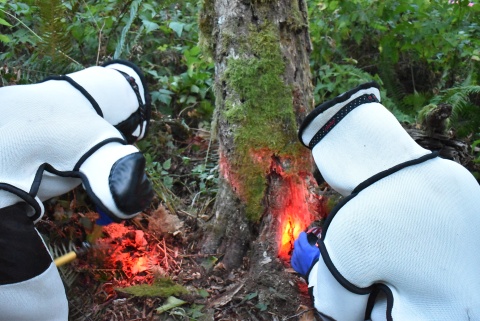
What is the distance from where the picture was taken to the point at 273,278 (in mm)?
2809

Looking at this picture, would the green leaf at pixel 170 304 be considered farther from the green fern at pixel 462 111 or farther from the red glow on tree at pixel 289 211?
the green fern at pixel 462 111

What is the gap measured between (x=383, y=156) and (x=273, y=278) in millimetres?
1023

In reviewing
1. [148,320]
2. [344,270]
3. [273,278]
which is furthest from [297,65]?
[148,320]

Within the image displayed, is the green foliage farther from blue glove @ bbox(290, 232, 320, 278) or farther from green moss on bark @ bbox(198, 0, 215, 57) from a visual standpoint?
blue glove @ bbox(290, 232, 320, 278)

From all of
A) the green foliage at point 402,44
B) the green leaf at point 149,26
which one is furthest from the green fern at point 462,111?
the green leaf at point 149,26

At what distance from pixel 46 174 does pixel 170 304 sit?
3.15 ft

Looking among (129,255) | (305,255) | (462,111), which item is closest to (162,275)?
(129,255)

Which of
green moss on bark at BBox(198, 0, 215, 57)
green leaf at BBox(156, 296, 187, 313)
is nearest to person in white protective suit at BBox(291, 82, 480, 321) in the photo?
green leaf at BBox(156, 296, 187, 313)

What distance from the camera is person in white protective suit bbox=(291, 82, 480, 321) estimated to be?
197 centimetres

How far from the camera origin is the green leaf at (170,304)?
277 cm

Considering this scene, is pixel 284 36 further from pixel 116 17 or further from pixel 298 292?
pixel 116 17

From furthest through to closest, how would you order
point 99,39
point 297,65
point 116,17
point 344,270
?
1. point 116,17
2. point 99,39
3. point 297,65
4. point 344,270

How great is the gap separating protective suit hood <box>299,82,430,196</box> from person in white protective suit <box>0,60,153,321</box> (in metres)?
0.76

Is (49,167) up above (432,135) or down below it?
above
